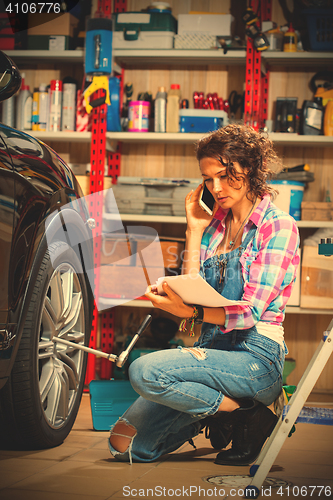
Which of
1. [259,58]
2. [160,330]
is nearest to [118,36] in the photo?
[259,58]

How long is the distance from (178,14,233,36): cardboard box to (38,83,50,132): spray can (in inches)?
38.2

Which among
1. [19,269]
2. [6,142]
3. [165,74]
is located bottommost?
[19,269]

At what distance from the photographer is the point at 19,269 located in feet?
5.20

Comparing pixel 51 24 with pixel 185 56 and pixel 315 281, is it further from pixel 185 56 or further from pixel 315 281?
pixel 315 281

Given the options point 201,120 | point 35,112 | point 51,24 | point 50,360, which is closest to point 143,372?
point 50,360

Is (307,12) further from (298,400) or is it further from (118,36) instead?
(298,400)

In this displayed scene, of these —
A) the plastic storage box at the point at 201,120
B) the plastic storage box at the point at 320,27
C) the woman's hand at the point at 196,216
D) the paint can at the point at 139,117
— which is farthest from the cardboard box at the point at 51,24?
the woman's hand at the point at 196,216

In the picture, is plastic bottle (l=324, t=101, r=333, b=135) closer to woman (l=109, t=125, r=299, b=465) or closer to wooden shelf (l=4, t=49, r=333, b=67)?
wooden shelf (l=4, t=49, r=333, b=67)

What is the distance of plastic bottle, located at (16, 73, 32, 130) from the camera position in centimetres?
356

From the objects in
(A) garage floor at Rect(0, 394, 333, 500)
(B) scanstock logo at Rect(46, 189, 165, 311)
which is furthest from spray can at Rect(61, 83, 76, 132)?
(A) garage floor at Rect(0, 394, 333, 500)

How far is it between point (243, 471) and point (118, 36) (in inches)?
104

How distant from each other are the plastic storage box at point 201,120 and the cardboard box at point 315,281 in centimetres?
90

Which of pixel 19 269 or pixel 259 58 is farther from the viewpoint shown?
pixel 259 58

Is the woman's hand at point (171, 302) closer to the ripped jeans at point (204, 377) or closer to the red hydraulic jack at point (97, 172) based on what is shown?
the ripped jeans at point (204, 377)
